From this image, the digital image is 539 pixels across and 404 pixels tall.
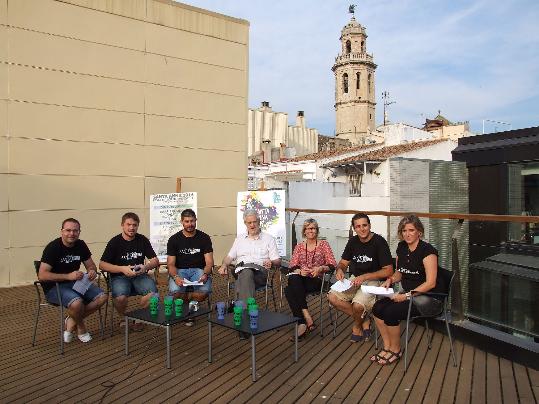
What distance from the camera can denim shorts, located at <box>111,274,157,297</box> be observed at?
4305mm

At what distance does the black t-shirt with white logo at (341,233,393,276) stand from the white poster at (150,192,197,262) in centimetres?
315

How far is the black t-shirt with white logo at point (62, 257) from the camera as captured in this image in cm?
389

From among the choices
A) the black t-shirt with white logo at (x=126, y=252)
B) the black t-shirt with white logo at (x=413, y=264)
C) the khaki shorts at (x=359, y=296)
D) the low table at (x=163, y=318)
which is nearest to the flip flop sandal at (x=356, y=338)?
the khaki shorts at (x=359, y=296)

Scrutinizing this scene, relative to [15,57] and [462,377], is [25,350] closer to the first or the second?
[462,377]

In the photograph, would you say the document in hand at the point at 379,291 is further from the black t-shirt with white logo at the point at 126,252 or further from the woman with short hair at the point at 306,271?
the black t-shirt with white logo at the point at 126,252

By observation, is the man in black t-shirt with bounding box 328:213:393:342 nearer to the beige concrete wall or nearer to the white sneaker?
the white sneaker

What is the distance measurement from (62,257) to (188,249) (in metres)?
1.20

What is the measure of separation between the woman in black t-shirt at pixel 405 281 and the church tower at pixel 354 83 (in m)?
57.5

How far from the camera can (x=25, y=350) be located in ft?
12.6

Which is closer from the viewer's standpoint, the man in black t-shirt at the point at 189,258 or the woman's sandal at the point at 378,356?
the woman's sandal at the point at 378,356

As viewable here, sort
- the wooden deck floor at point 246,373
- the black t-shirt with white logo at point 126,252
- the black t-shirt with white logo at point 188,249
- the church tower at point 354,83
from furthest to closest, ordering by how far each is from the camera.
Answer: the church tower at point 354,83, the black t-shirt with white logo at point 188,249, the black t-shirt with white logo at point 126,252, the wooden deck floor at point 246,373

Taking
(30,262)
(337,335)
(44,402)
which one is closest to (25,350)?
(44,402)

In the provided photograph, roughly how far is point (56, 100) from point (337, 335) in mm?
5542

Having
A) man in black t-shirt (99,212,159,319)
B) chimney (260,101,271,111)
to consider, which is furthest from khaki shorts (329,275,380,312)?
chimney (260,101,271,111)
